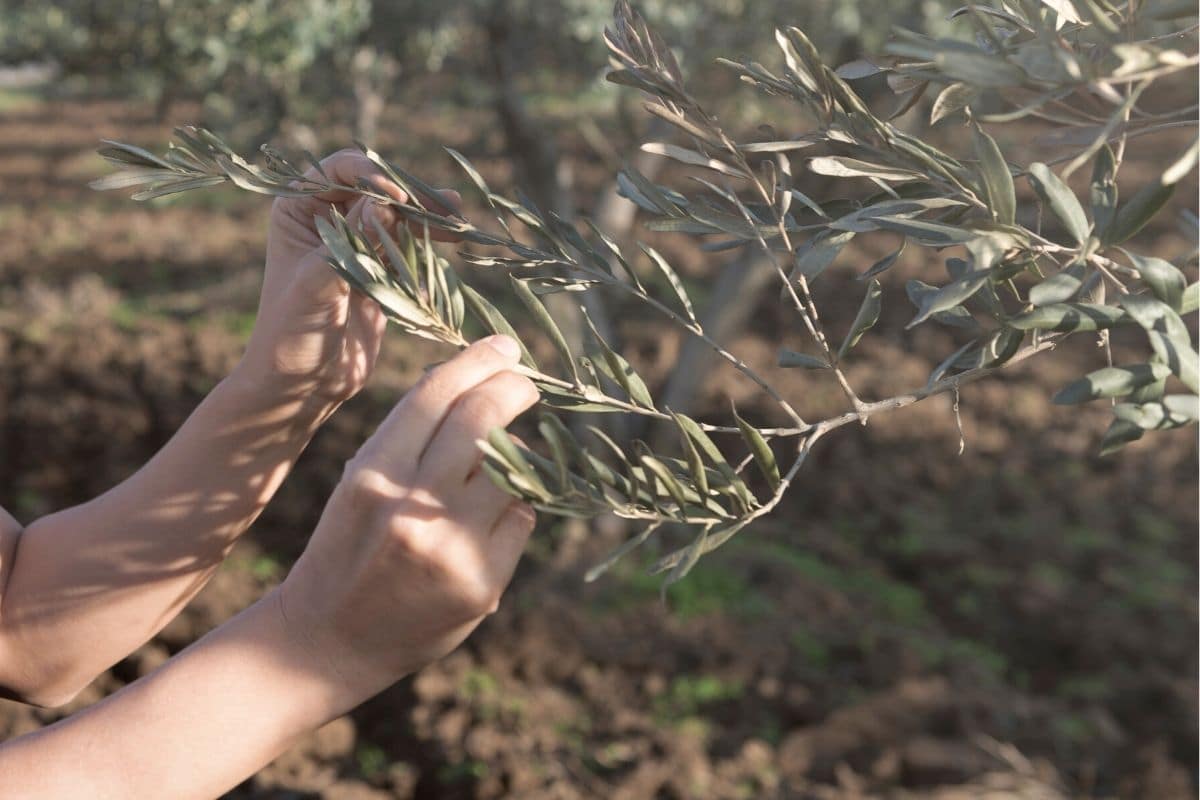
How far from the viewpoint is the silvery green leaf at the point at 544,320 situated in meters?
0.94

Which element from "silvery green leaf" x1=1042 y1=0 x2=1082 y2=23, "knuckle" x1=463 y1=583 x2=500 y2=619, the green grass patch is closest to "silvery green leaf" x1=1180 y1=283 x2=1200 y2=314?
"silvery green leaf" x1=1042 y1=0 x2=1082 y2=23

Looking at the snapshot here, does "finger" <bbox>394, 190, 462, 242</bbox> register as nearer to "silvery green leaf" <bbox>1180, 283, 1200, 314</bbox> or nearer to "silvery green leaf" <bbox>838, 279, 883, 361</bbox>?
"silvery green leaf" <bbox>838, 279, 883, 361</bbox>

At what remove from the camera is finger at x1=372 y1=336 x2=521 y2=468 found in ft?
2.92

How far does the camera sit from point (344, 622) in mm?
945

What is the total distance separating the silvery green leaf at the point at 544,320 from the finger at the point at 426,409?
7 cm

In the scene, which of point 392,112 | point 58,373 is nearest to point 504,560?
point 58,373

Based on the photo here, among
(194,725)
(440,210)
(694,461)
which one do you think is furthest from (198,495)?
(694,461)

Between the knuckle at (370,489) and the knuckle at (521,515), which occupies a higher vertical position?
the knuckle at (370,489)

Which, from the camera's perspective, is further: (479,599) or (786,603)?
(786,603)

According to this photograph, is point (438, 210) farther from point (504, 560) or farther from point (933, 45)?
point (933, 45)

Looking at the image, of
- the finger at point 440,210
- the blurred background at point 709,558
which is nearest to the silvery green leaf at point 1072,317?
the finger at point 440,210

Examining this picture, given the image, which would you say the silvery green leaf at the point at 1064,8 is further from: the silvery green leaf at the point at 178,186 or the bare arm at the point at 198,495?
the silvery green leaf at the point at 178,186

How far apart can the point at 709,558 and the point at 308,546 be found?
555 cm

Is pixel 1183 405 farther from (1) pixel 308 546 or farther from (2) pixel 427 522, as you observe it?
(1) pixel 308 546
